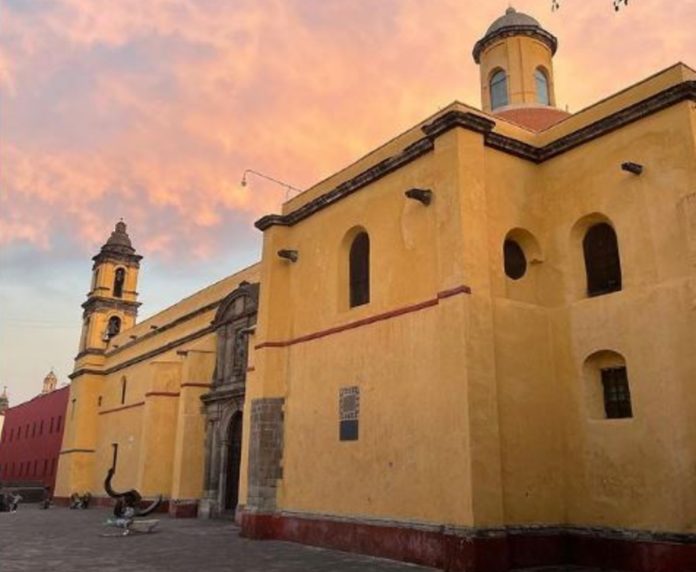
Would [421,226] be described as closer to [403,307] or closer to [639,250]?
[403,307]

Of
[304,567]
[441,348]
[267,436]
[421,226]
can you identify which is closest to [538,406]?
[441,348]

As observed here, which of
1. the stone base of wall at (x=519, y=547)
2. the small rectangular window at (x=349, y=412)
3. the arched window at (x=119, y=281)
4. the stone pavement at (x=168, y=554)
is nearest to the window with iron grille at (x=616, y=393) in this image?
the stone base of wall at (x=519, y=547)

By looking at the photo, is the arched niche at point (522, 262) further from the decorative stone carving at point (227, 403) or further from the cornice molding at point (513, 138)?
the decorative stone carving at point (227, 403)

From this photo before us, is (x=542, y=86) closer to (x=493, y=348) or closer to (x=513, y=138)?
(x=513, y=138)

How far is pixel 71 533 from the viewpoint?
52.4 ft

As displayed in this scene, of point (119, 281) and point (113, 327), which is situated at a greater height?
point (119, 281)

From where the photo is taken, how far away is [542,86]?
716 inches

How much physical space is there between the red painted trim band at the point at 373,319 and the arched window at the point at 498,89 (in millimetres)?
8759

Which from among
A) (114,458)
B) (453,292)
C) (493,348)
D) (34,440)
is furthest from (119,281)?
(493,348)

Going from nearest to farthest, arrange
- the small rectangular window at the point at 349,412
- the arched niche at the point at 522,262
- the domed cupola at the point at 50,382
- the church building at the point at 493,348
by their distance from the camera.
Answer: the church building at the point at 493,348
the arched niche at the point at 522,262
the small rectangular window at the point at 349,412
the domed cupola at the point at 50,382

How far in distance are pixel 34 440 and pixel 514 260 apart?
37.9 m

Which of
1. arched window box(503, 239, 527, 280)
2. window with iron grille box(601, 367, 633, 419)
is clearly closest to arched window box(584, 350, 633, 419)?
window with iron grille box(601, 367, 633, 419)

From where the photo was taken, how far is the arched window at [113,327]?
111ft

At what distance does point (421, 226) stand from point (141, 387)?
1897 centimetres
